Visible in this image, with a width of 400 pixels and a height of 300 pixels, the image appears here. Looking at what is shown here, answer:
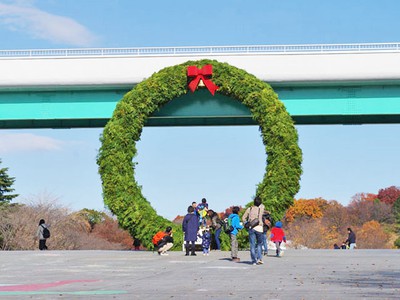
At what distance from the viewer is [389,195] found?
10906cm

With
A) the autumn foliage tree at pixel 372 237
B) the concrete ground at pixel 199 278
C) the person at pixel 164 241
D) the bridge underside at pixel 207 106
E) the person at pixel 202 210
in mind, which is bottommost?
the concrete ground at pixel 199 278

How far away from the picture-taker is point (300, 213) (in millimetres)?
92250

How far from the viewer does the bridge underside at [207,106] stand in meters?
35.3

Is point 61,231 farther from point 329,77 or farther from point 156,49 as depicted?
point 329,77

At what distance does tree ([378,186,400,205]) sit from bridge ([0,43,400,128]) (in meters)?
73.8

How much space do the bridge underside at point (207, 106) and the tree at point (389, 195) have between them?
73.2 m

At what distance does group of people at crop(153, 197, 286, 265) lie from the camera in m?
21.4

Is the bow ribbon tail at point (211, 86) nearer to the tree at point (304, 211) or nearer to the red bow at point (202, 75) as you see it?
the red bow at point (202, 75)

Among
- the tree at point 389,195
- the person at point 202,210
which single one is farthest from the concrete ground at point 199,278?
the tree at point 389,195

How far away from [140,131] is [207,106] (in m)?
3.41

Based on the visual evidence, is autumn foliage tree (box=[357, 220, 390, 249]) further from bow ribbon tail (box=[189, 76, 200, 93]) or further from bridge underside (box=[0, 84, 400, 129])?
bow ribbon tail (box=[189, 76, 200, 93])

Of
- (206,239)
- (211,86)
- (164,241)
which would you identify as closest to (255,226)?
(206,239)

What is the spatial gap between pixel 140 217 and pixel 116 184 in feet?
5.25

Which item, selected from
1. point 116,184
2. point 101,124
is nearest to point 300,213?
point 101,124
